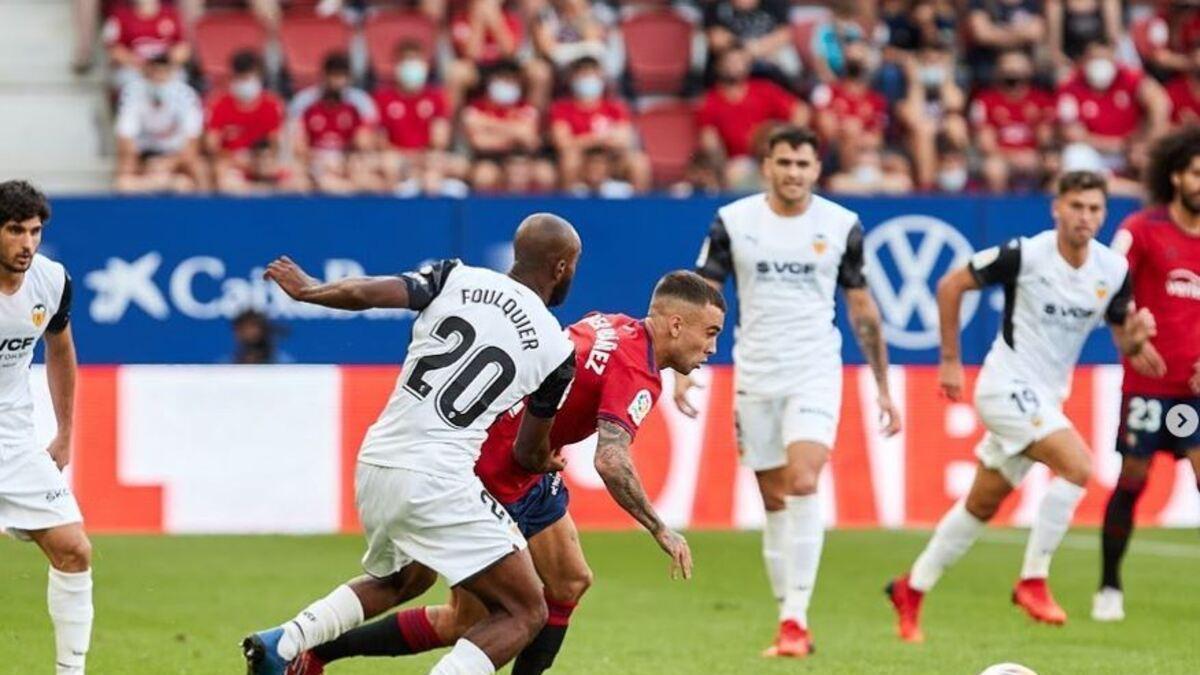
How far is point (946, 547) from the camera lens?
1076 centimetres

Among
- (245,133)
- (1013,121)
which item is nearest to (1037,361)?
(245,133)

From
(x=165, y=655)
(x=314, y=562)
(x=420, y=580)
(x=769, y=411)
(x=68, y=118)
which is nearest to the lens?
(x=420, y=580)

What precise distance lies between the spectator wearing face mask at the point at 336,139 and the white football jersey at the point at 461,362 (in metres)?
12.0

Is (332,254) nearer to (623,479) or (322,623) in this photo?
(322,623)

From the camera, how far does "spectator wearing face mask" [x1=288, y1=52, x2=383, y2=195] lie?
19.1 metres

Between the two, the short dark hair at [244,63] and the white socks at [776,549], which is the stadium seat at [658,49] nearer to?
the short dark hair at [244,63]

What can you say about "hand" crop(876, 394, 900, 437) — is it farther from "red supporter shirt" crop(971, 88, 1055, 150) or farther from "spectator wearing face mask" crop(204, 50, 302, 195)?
"red supporter shirt" crop(971, 88, 1055, 150)

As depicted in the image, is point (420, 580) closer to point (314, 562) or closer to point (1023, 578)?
point (1023, 578)

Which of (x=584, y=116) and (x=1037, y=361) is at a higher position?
(x=584, y=116)

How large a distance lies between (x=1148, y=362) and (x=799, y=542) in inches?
81.4

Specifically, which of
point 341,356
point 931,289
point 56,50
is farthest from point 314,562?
point 56,50

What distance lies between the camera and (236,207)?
18.4m

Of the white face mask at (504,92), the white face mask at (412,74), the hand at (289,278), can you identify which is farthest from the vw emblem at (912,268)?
the hand at (289,278)

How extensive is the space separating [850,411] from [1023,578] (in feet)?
14.4
